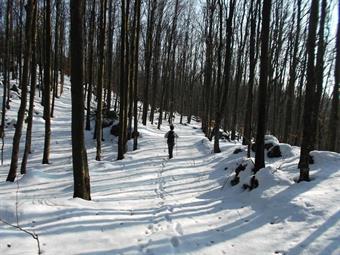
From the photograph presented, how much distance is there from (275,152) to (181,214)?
910 cm

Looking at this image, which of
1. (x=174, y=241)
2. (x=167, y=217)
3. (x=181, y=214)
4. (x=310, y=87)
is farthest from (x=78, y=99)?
(x=310, y=87)

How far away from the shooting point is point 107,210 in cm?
816

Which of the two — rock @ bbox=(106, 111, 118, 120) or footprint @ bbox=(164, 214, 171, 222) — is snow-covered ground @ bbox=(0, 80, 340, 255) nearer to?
footprint @ bbox=(164, 214, 171, 222)

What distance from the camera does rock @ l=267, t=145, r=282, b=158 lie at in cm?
1641

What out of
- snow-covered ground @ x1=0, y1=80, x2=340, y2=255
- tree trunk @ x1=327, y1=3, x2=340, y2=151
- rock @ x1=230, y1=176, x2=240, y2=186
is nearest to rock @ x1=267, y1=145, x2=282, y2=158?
snow-covered ground @ x1=0, y1=80, x2=340, y2=255

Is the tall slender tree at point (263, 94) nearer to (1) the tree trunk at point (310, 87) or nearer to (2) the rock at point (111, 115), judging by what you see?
(1) the tree trunk at point (310, 87)

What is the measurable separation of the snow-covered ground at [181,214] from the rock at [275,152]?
1461 millimetres

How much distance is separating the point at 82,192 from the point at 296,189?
17.1 feet

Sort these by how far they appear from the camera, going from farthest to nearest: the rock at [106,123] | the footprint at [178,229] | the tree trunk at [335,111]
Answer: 1. the rock at [106,123]
2. the tree trunk at [335,111]
3. the footprint at [178,229]

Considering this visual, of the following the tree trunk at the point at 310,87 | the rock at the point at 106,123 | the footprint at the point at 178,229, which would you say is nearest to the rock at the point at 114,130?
the rock at the point at 106,123

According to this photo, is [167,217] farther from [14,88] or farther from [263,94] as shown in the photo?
[14,88]

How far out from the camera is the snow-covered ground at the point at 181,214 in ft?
20.5

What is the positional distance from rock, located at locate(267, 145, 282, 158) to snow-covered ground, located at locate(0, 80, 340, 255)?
4.79ft

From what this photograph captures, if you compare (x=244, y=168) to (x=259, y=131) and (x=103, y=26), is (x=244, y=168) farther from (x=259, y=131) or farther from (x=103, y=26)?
(x=103, y=26)
